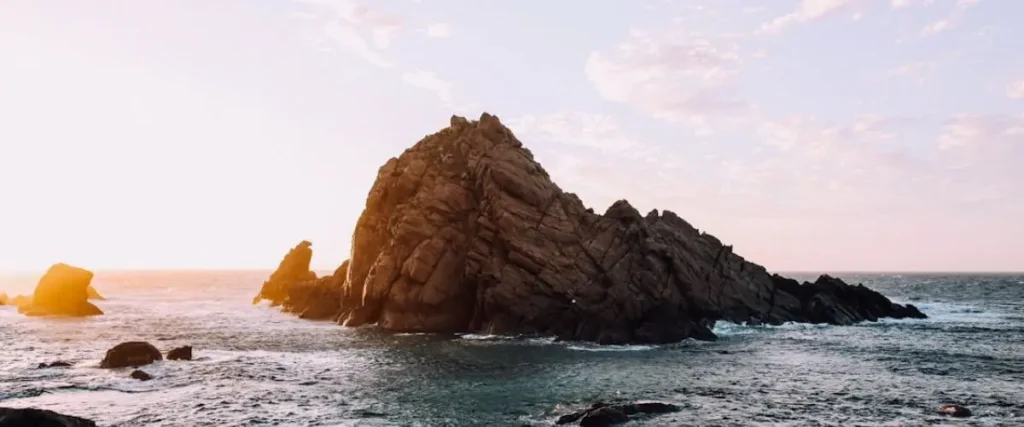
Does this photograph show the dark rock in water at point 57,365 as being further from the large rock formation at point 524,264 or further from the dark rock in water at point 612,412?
the dark rock in water at point 612,412

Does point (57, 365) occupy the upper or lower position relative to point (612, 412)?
upper

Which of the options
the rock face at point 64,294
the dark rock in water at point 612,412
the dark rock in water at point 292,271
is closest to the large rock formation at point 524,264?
the dark rock in water at point 612,412

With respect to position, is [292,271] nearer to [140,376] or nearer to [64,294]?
[64,294]

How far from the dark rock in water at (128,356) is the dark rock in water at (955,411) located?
60325mm

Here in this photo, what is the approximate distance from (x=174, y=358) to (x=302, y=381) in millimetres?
17449

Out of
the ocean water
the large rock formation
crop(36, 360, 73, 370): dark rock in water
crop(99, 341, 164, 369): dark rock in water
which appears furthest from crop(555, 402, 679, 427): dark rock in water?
crop(36, 360, 73, 370): dark rock in water

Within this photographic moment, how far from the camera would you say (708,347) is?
68.7 m

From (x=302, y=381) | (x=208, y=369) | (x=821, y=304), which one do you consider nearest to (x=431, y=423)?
(x=302, y=381)

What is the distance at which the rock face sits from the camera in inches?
4427

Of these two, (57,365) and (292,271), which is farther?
(292,271)

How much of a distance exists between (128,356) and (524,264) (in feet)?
135

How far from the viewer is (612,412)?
38156mm

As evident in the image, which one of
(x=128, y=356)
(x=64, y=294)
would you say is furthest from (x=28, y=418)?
(x=64, y=294)

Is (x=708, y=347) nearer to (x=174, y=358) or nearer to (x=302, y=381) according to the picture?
(x=302, y=381)
